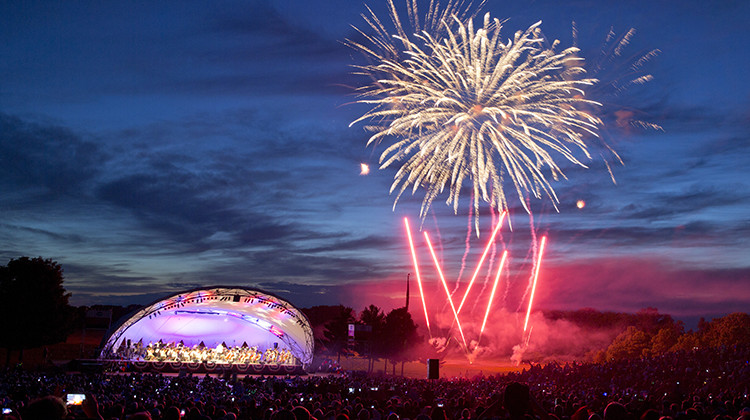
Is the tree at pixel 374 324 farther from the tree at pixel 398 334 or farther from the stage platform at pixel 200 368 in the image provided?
the stage platform at pixel 200 368

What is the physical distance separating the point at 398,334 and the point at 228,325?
19.8 metres

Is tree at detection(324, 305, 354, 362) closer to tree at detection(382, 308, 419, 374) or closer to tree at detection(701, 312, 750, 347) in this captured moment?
tree at detection(382, 308, 419, 374)

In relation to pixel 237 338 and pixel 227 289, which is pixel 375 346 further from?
pixel 227 289

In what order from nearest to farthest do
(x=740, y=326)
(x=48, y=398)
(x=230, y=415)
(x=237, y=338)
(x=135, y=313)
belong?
(x=48, y=398)
(x=230, y=415)
(x=135, y=313)
(x=237, y=338)
(x=740, y=326)

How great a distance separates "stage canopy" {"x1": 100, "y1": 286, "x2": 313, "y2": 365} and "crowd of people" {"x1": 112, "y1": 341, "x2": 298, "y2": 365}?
4.52 feet

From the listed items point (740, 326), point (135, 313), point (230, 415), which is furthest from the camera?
point (740, 326)

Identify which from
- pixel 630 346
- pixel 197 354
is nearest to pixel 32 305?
pixel 197 354

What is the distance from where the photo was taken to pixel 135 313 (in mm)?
42000

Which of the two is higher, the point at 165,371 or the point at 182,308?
the point at 182,308

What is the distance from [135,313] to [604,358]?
2189 inches

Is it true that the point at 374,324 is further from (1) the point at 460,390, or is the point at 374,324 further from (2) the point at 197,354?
(1) the point at 460,390

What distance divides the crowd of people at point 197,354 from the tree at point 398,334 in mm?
16580

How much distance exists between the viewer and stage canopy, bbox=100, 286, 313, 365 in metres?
47.4

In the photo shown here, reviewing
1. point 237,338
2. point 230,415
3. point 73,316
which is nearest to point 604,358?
point 237,338
